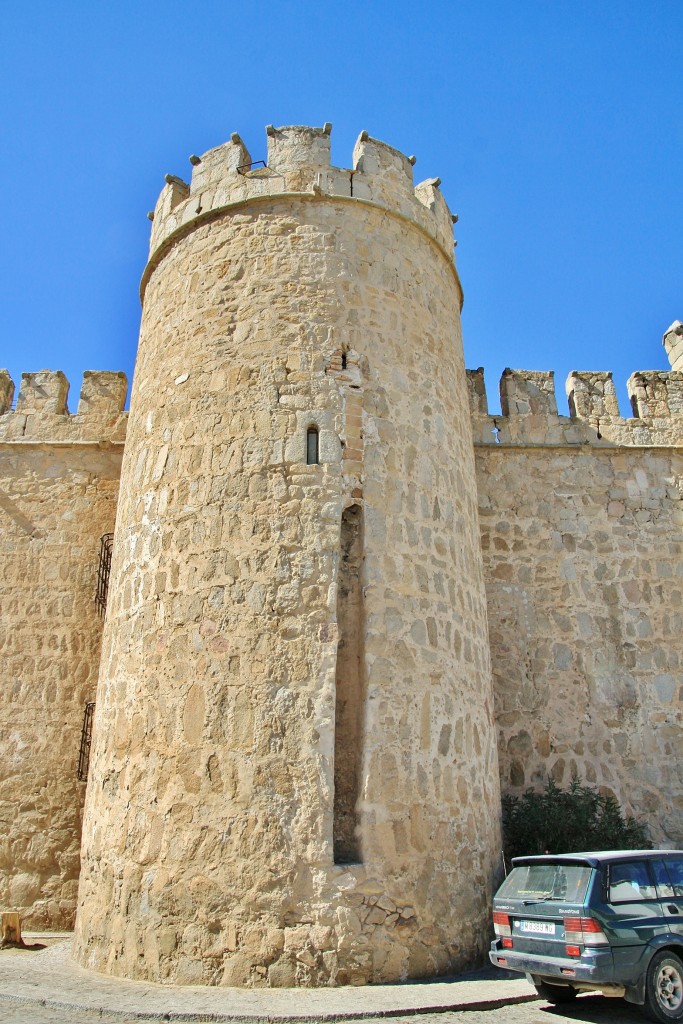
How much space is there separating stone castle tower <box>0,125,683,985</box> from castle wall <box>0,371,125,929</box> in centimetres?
3

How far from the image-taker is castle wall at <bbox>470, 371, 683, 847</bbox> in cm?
956

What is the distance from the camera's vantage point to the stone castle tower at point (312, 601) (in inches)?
253

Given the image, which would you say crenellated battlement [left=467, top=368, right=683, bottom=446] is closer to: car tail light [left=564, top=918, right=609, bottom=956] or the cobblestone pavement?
car tail light [left=564, top=918, right=609, bottom=956]

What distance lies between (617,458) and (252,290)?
575cm

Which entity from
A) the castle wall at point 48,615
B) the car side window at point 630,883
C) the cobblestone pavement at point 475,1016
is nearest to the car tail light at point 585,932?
the car side window at point 630,883

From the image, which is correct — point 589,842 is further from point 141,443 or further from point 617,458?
point 141,443

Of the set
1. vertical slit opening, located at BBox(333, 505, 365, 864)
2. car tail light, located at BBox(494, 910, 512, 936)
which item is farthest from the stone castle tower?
car tail light, located at BBox(494, 910, 512, 936)

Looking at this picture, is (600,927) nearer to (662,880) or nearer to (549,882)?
(549,882)

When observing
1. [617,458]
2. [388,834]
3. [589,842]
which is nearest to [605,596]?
[617,458]

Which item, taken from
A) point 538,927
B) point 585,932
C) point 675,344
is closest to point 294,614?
point 538,927

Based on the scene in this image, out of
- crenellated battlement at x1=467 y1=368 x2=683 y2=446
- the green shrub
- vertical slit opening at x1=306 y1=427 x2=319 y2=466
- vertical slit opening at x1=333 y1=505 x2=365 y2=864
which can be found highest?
crenellated battlement at x1=467 y1=368 x2=683 y2=446

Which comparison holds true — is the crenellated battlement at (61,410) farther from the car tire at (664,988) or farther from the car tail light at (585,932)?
the car tire at (664,988)

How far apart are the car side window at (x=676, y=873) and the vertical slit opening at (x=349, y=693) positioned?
2443 mm

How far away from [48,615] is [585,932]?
728 centimetres
